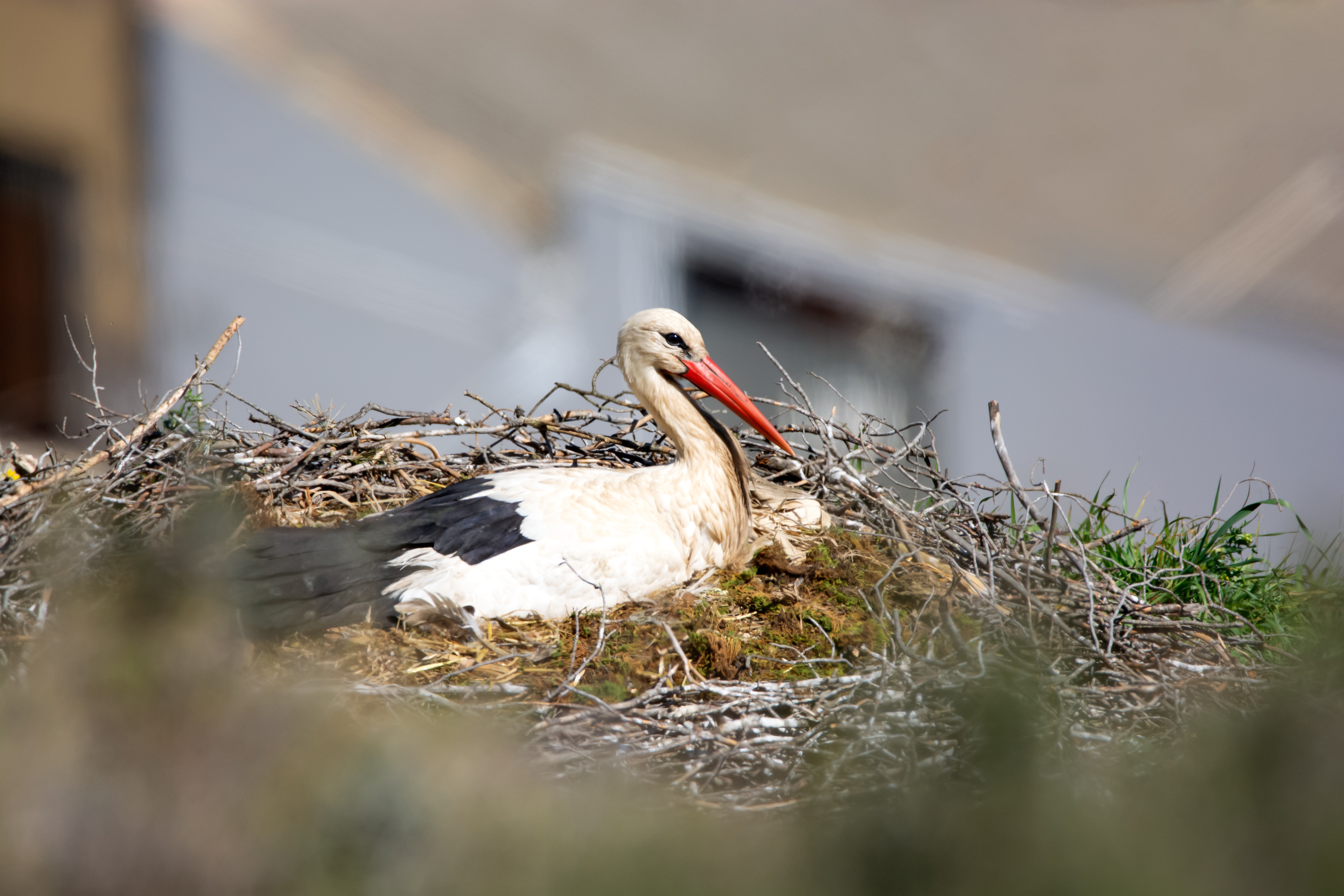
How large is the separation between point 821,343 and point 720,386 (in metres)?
2.61

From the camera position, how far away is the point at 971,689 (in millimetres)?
533

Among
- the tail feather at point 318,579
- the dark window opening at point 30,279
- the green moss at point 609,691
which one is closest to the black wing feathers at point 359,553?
the tail feather at point 318,579

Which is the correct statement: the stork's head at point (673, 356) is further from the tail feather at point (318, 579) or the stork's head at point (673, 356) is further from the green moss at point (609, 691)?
the green moss at point (609, 691)

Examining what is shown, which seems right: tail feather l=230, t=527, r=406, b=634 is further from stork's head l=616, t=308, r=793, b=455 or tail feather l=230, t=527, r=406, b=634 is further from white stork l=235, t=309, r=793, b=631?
stork's head l=616, t=308, r=793, b=455

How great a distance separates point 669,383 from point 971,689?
7.02ft

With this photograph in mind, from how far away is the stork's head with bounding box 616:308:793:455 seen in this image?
2604 millimetres

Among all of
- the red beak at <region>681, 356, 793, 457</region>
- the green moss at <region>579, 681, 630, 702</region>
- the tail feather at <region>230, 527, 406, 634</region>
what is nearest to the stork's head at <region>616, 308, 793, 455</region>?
the red beak at <region>681, 356, 793, 457</region>

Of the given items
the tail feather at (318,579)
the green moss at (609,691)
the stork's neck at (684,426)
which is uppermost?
the stork's neck at (684,426)

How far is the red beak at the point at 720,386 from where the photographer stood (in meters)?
2.62

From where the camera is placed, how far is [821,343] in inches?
201

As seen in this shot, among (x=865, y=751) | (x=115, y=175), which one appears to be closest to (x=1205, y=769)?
(x=865, y=751)

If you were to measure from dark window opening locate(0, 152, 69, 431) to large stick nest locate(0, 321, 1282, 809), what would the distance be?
196 centimetres

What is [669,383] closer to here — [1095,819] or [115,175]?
[1095,819]

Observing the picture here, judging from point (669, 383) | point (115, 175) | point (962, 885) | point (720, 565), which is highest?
point (115, 175)
